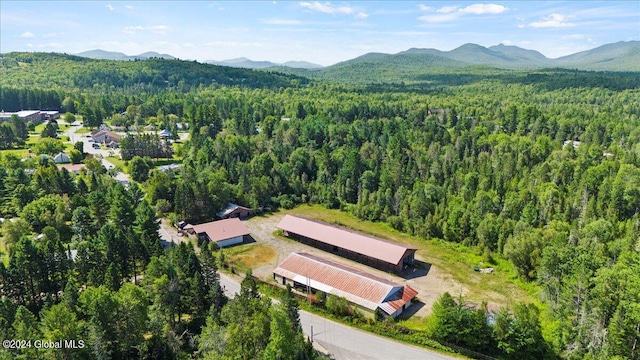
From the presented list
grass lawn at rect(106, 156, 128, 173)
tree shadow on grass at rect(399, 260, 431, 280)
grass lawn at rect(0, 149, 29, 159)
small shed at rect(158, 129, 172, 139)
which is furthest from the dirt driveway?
grass lawn at rect(0, 149, 29, 159)

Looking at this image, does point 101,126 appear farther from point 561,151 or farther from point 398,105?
point 561,151

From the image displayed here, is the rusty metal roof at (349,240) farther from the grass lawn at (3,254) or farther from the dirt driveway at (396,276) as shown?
the grass lawn at (3,254)

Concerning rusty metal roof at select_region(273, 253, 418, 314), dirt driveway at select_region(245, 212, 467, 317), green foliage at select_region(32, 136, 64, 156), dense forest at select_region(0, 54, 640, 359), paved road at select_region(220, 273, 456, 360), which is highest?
green foliage at select_region(32, 136, 64, 156)

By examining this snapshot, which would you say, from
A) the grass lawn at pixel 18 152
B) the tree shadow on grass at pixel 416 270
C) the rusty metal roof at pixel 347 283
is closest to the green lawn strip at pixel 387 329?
the rusty metal roof at pixel 347 283

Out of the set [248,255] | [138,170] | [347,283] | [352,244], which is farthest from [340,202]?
[138,170]

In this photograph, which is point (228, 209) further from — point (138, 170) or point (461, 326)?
point (461, 326)

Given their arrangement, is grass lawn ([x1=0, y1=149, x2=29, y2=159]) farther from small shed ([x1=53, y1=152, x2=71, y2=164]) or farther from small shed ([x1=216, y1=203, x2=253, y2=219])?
small shed ([x1=216, y1=203, x2=253, y2=219])
